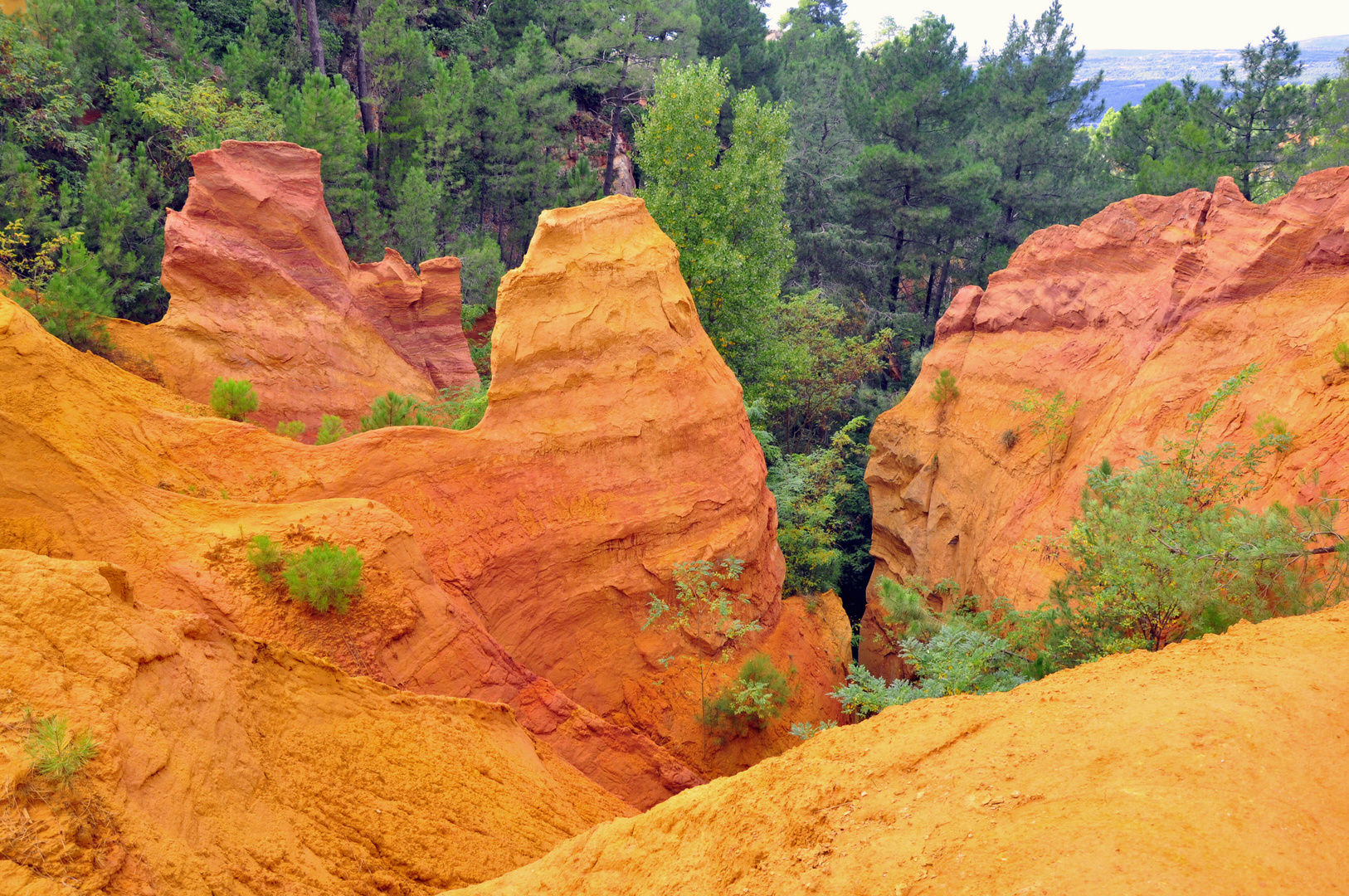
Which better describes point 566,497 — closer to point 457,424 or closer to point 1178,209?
point 457,424

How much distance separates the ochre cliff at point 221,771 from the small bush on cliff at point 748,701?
14.0 feet

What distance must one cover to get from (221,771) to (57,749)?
135cm

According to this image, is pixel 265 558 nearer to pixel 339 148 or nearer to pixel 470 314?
pixel 470 314

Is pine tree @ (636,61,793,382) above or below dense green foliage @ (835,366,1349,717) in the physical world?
above

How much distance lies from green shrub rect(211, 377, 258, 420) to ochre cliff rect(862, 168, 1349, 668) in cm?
1356

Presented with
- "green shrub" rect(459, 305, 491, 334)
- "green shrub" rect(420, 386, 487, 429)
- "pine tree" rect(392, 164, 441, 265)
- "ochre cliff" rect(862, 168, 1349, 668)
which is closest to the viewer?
"ochre cliff" rect(862, 168, 1349, 668)

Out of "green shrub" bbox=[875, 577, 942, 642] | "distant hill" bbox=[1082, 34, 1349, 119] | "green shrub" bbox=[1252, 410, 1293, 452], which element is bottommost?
"green shrub" bbox=[875, 577, 942, 642]

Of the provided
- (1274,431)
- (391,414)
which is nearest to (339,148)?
(391,414)

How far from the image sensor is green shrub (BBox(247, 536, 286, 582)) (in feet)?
27.5

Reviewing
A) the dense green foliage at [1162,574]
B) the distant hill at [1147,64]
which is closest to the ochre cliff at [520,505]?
the dense green foliage at [1162,574]

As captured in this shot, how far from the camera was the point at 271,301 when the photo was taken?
1694 cm

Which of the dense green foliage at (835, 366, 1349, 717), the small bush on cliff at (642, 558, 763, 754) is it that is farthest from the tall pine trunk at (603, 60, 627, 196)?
the dense green foliage at (835, 366, 1349, 717)

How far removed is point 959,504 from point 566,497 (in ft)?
34.7

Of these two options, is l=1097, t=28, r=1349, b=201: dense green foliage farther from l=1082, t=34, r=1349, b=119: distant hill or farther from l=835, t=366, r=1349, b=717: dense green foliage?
l=1082, t=34, r=1349, b=119: distant hill
